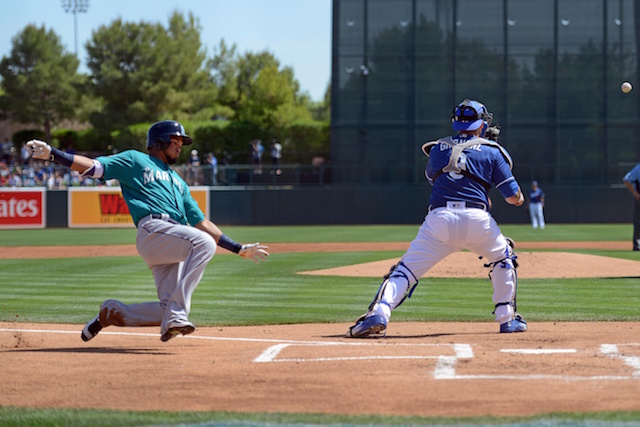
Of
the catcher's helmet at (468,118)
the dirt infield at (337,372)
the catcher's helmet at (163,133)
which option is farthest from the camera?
the catcher's helmet at (468,118)

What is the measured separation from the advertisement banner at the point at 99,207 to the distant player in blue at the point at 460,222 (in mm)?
29127

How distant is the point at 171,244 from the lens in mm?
6762

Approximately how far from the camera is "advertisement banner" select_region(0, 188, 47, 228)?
35.9 metres

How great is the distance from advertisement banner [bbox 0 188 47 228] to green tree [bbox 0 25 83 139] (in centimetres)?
3170

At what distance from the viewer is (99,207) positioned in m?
36.3

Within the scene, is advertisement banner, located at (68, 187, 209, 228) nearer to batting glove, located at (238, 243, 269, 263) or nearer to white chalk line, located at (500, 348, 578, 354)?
batting glove, located at (238, 243, 269, 263)

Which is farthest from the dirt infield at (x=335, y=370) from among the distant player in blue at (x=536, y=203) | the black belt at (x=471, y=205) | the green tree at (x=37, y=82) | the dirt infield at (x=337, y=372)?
the green tree at (x=37, y=82)

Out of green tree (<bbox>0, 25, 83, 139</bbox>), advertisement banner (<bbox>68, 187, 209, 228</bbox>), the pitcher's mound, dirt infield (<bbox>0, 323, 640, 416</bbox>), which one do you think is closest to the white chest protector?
dirt infield (<bbox>0, 323, 640, 416</bbox>)

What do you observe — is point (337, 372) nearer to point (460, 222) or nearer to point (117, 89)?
point (460, 222)

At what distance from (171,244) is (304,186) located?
31834mm

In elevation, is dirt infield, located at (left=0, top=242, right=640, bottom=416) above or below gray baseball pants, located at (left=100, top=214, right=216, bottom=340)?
below

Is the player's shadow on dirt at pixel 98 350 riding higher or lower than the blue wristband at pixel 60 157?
lower

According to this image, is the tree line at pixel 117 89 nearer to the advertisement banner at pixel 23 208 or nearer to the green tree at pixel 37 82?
the green tree at pixel 37 82

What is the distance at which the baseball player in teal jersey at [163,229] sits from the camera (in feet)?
22.2
